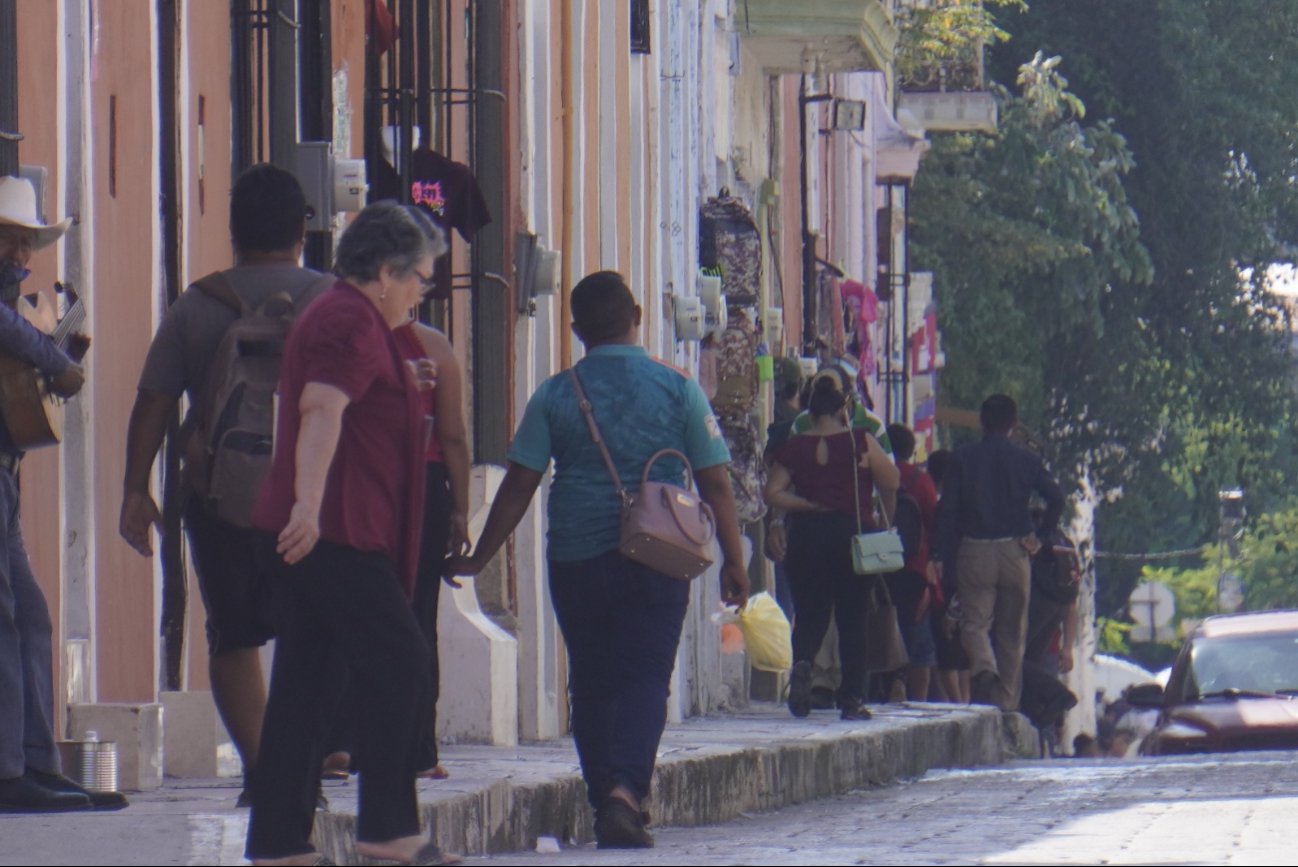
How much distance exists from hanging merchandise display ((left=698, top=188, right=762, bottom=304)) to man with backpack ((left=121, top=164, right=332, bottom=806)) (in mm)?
13732

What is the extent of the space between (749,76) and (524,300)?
1114 centimetres

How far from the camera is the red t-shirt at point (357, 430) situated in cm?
745

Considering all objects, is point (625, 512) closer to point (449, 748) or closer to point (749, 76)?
point (449, 748)

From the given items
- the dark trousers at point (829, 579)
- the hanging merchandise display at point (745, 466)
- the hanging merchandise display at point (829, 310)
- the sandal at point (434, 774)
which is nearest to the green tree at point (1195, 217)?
the hanging merchandise display at point (829, 310)

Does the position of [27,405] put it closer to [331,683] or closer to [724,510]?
[331,683]

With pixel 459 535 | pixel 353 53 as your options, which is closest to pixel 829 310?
pixel 353 53

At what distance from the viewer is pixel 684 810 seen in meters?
12.4

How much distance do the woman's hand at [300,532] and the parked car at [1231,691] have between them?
12.5 m

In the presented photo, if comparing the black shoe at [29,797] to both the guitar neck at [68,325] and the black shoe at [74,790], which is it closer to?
the black shoe at [74,790]

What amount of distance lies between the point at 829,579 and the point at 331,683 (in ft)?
27.4

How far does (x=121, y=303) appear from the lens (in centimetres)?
1087

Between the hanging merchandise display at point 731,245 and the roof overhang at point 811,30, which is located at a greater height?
the roof overhang at point 811,30

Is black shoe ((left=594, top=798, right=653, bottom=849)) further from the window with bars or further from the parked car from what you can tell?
the parked car

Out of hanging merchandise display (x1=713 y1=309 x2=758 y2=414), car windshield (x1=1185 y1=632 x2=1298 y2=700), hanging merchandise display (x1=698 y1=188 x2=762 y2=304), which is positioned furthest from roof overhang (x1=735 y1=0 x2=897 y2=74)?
car windshield (x1=1185 y1=632 x2=1298 y2=700)
